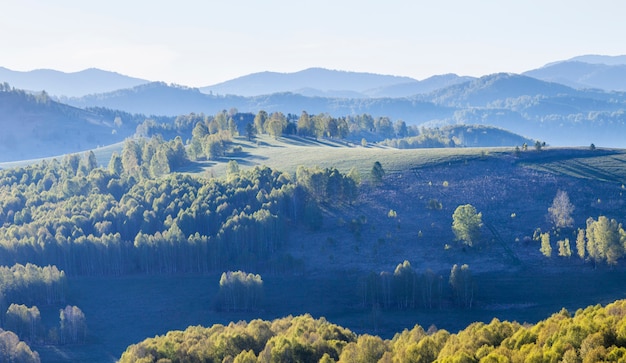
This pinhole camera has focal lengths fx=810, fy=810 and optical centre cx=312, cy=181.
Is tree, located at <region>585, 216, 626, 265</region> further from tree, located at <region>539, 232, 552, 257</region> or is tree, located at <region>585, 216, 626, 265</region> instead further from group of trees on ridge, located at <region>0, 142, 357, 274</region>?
group of trees on ridge, located at <region>0, 142, 357, 274</region>

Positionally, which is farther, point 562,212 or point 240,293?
point 562,212

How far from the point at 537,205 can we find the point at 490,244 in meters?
22.4

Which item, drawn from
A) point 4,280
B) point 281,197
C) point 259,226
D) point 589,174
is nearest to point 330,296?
point 259,226

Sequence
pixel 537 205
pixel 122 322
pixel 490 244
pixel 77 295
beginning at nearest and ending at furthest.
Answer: pixel 122 322 < pixel 77 295 < pixel 490 244 < pixel 537 205

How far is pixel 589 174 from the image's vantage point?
185 metres

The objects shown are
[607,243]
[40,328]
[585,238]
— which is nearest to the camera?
[40,328]

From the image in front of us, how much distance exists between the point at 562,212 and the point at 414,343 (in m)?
92.9

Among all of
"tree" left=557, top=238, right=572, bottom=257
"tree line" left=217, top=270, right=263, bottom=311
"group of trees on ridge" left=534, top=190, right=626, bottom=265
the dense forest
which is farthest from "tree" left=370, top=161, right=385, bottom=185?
"tree line" left=217, top=270, right=263, bottom=311

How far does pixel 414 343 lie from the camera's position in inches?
3017

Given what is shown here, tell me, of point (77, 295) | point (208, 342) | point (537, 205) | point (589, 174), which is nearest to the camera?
point (208, 342)

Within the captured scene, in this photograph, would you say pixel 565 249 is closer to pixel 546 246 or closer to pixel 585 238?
pixel 546 246

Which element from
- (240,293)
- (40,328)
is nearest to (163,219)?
(240,293)

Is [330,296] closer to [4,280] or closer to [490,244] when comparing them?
[490,244]

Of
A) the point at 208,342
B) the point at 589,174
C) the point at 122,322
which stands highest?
the point at 589,174
